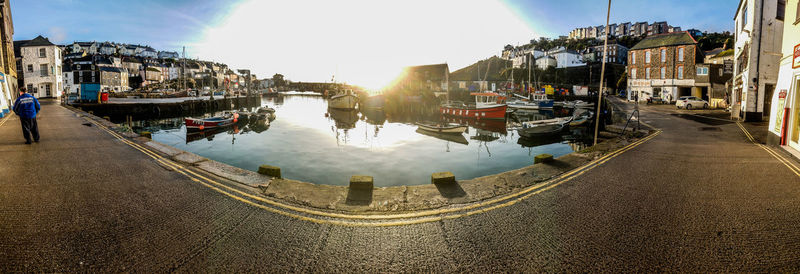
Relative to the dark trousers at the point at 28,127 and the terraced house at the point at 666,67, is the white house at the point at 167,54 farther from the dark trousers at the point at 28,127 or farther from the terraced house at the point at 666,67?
the dark trousers at the point at 28,127

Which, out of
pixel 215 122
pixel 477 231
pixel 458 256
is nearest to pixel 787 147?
pixel 477 231

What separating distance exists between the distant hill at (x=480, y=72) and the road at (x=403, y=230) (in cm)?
7466

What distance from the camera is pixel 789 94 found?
12.0 metres

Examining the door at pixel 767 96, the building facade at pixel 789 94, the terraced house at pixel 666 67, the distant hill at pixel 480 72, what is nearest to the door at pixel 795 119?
the building facade at pixel 789 94

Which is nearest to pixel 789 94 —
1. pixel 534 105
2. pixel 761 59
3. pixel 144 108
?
pixel 761 59

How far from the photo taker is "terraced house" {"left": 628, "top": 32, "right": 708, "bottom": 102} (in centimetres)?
4897

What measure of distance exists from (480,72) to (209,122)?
6345 cm

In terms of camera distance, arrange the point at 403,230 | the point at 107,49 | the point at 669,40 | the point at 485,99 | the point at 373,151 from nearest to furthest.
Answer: the point at 403,230, the point at 373,151, the point at 485,99, the point at 669,40, the point at 107,49

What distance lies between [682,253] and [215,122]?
34.3m

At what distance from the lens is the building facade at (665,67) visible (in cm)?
4900

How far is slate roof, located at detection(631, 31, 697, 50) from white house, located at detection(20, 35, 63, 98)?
91.8 meters

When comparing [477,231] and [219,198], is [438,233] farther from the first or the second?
[219,198]

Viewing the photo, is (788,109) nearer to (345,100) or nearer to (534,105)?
(534,105)

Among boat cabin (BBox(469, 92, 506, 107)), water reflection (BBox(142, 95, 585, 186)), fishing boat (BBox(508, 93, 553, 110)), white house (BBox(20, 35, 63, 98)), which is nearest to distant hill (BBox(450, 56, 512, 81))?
fishing boat (BBox(508, 93, 553, 110))
